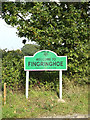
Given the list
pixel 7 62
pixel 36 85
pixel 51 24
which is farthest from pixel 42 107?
pixel 51 24

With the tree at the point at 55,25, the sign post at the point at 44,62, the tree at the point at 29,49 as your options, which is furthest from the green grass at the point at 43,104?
the tree at the point at 29,49

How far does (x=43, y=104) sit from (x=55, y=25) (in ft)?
11.7

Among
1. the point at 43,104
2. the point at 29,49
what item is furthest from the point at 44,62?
the point at 29,49

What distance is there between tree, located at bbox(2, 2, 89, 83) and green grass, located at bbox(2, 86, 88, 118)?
52.8 inches

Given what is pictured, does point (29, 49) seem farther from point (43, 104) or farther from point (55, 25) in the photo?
point (43, 104)

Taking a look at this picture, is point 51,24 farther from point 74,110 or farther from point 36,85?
point 74,110

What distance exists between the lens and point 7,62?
7543 millimetres

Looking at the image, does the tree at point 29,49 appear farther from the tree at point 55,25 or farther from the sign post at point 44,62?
the sign post at point 44,62

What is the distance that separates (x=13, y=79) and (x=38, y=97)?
4.59 feet

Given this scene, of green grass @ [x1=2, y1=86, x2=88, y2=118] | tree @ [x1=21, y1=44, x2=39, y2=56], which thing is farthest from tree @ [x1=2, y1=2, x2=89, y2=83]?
green grass @ [x1=2, y1=86, x2=88, y2=118]

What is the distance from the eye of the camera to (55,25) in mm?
7840

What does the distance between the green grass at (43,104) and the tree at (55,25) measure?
1340 millimetres

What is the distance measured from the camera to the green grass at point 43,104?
5918 millimetres

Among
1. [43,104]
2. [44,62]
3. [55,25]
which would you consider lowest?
[43,104]
